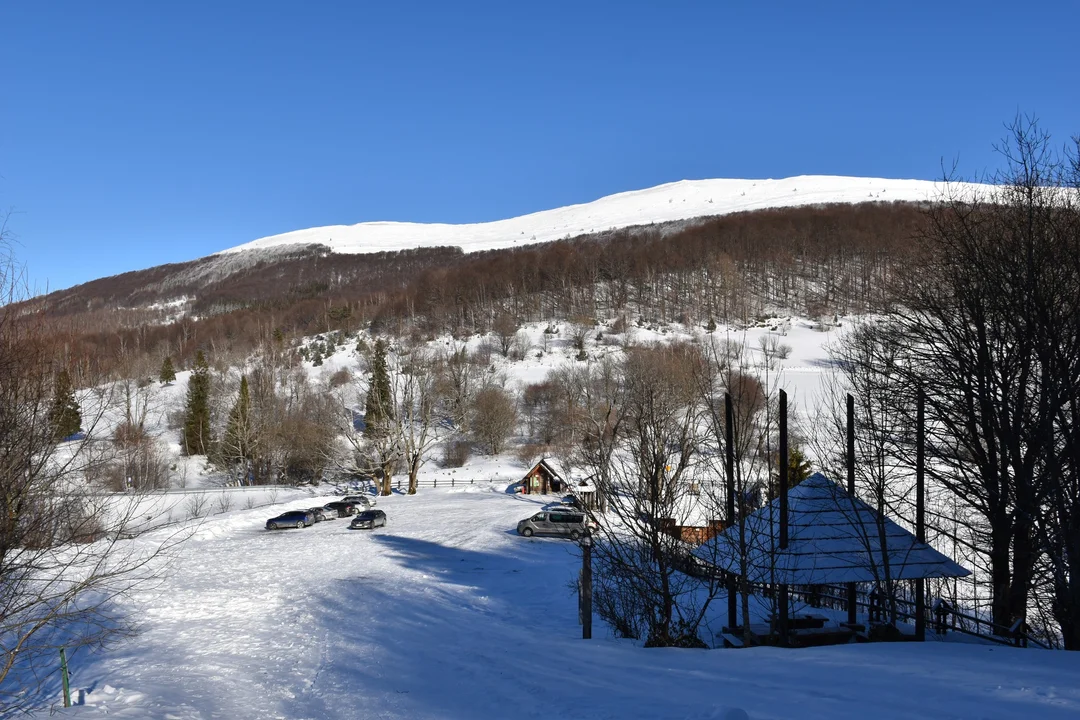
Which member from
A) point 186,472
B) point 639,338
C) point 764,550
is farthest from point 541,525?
point 639,338

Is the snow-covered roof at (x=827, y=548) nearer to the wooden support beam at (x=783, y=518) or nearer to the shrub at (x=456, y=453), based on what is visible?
the wooden support beam at (x=783, y=518)

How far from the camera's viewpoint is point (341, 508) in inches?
1542

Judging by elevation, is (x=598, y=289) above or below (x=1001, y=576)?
above

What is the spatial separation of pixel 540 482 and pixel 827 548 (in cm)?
3431

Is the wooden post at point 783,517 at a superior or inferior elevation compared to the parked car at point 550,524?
superior

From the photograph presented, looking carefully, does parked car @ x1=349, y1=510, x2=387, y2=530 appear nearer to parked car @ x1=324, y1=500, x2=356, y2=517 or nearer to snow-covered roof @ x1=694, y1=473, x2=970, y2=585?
parked car @ x1=324, y1=500, x2=356, y2=517

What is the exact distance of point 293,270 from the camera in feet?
590

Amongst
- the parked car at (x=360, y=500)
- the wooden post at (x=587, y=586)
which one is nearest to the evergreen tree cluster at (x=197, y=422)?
the parked car at (x=360, y=500)

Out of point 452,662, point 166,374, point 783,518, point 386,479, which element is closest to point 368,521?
point 386,479

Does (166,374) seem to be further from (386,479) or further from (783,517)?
(783,517)

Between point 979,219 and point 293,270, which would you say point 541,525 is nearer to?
point 979,219

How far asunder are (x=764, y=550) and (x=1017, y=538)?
5776 mm

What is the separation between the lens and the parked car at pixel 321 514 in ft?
120

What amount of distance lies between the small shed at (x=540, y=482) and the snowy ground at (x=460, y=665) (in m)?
22.5
